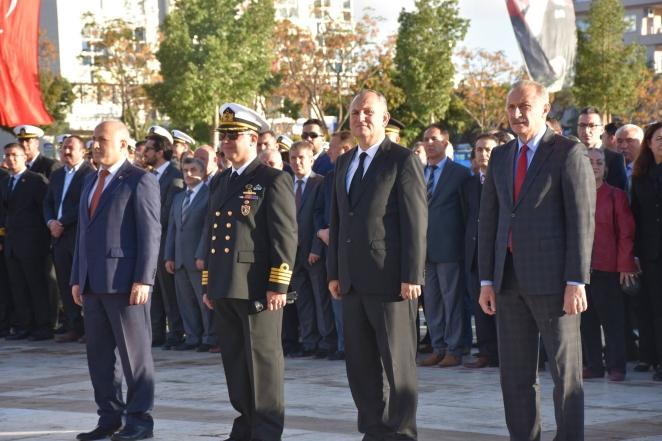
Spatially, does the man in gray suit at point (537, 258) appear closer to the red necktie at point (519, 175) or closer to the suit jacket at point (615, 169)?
the red necktie at point (519, 175)

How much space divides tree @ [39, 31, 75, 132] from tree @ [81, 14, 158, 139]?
5.92 ft

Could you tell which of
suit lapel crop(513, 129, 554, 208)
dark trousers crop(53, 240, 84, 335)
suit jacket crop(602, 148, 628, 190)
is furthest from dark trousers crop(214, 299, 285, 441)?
dark trousers crop(53, 240, 84, 335)

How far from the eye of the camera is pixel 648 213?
11.4 m

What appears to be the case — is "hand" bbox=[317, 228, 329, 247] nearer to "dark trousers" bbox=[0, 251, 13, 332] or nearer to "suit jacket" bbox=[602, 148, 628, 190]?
"suit jacket" bbox=[602, 148, 628, 190]

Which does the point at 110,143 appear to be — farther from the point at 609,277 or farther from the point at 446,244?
the point at 609,277

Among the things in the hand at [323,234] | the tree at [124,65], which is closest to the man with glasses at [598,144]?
the hand at [323,234]

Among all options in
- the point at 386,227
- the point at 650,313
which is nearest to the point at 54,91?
the point at 650,313

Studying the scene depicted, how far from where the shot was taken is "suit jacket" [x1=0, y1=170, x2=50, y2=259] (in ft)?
52.2

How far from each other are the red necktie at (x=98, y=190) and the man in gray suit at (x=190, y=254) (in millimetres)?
5081

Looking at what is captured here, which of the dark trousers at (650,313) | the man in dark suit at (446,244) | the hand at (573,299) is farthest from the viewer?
the man in dark suit at (446,244)

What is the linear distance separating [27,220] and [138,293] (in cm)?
765

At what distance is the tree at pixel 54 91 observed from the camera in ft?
212

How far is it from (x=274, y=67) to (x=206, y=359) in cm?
5783

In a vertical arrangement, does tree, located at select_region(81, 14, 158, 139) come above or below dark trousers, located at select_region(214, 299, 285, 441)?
above
